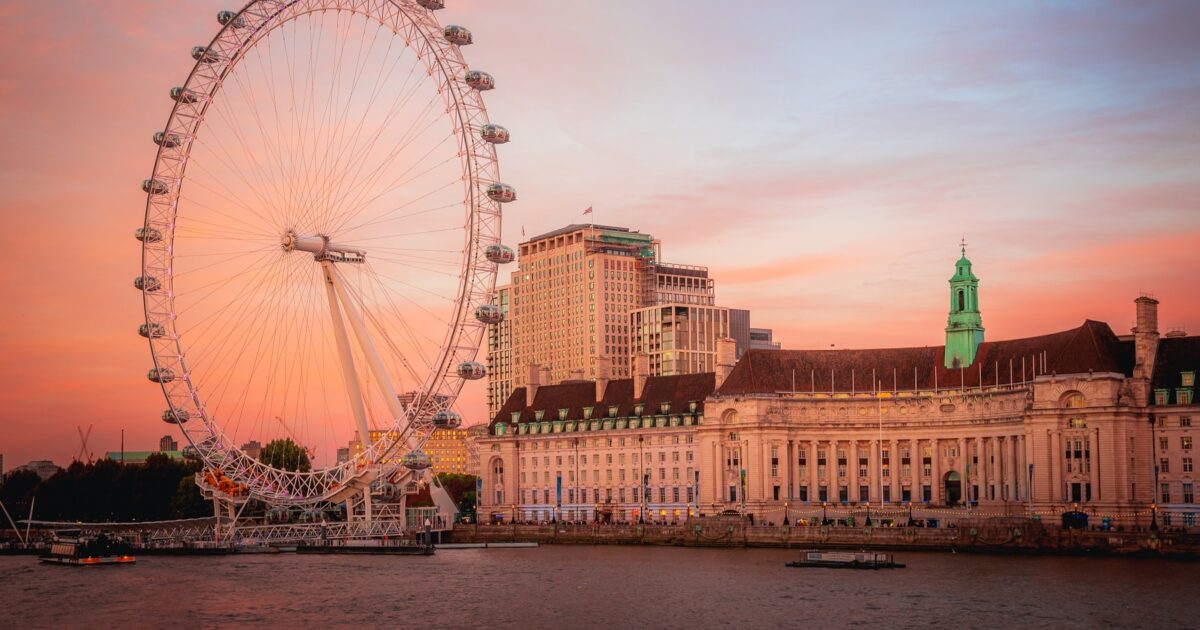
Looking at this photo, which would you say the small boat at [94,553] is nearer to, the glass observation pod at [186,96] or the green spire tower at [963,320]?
the glass observation pod at [186,96]

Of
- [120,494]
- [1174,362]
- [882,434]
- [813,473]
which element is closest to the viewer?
[1174,362]

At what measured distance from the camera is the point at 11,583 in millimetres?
111562

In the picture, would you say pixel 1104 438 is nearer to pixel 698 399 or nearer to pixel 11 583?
pixel 698 399

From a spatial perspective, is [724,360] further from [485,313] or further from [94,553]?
[94,553]

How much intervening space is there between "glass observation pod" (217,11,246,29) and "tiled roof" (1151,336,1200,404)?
8305 centimetres

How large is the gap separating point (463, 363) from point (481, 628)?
124 ft

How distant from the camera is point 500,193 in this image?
11419 centimetres

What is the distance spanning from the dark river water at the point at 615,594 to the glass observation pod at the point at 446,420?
36.4 ft

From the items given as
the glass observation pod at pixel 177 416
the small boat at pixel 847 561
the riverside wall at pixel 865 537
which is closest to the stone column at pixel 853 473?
the riverside wall at pixel 865 537

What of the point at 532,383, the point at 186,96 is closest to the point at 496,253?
the point at 186,96

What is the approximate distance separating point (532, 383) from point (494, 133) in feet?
269

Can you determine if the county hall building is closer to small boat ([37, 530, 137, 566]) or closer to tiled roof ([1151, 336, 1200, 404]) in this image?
tiled roof ([1151, 336, 1200, 404])

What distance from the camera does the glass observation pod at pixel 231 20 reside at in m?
112

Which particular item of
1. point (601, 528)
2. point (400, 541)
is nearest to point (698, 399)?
point (601, 528)
